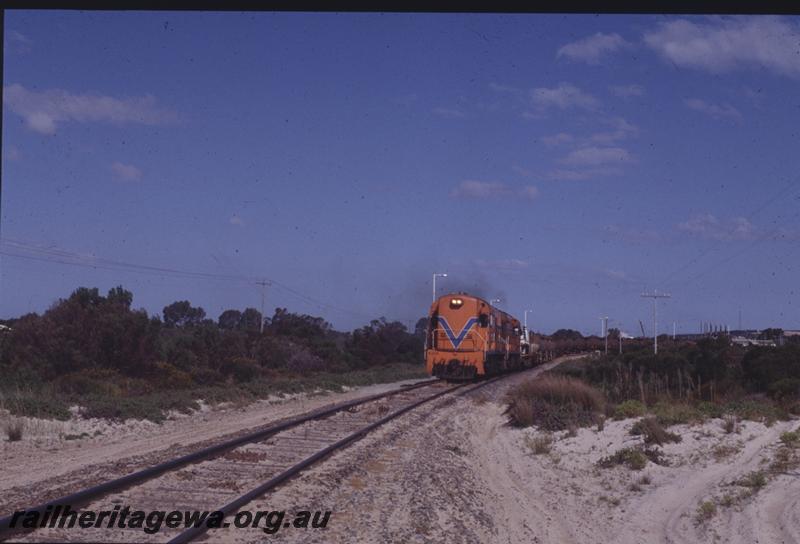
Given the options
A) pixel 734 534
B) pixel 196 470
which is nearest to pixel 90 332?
pixel 196 470

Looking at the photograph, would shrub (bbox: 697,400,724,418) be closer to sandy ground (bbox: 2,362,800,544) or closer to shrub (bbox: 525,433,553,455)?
sandy ground (bbox: 2,362,800,544)

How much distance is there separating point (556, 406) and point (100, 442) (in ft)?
34.1

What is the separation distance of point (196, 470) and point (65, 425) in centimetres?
683

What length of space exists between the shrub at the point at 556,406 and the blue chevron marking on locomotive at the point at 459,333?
1165 centimetres

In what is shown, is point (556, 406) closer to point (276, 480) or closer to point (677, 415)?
point (677, 415)

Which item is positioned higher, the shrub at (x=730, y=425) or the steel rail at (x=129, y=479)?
the shrub at (x=730, y=425)

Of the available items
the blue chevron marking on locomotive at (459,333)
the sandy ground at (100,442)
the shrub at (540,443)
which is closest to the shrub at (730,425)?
the shrub at (540,443)

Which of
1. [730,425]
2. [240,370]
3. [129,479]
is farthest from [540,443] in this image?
[240,370]

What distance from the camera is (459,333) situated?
34.9 meters

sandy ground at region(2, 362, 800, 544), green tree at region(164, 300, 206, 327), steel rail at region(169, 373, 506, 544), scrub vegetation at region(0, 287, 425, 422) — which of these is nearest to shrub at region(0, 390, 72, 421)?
scrub vegetation at region(0, 287, 425, 422)

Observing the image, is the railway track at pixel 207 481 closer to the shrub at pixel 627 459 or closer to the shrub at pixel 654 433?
the shrub at pixel 627 459

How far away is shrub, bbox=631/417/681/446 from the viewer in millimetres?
15031

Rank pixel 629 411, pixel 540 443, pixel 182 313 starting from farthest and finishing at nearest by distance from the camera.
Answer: pixel 182 313
pixel 629 411
pixel 540 443

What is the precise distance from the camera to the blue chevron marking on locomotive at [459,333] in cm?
3472
